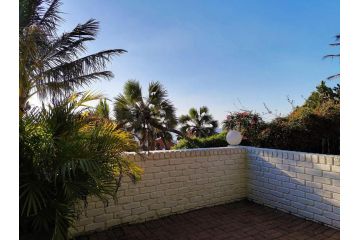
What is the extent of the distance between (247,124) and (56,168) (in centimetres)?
563

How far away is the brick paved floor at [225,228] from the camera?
11.7 feet

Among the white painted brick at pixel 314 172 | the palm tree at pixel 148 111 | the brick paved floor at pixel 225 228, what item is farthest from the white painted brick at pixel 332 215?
the palm tree at pixel 148 111

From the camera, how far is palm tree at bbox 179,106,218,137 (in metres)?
17.4

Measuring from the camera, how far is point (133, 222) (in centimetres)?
398

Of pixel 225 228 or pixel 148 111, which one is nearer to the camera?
pixel 225 228

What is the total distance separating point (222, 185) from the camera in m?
4.91

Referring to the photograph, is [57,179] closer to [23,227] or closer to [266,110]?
[23,227]

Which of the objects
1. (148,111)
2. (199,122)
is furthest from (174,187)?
(199,122)

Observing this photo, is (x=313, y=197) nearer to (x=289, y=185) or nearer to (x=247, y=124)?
(x=289, y=185)

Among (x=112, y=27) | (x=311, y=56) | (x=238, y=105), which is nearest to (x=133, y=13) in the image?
(x=112, y=27)

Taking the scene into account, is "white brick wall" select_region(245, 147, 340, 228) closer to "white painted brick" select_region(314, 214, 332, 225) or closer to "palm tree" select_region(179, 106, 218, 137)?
"white painted brick" select_region(314, 214, 332, 225)

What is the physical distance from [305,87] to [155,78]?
647 cm

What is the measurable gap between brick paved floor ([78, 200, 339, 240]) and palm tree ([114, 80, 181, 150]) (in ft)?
26.4

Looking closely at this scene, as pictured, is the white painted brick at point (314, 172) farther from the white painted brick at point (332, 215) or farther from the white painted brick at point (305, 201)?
the white painted brick at point (332, 215)
